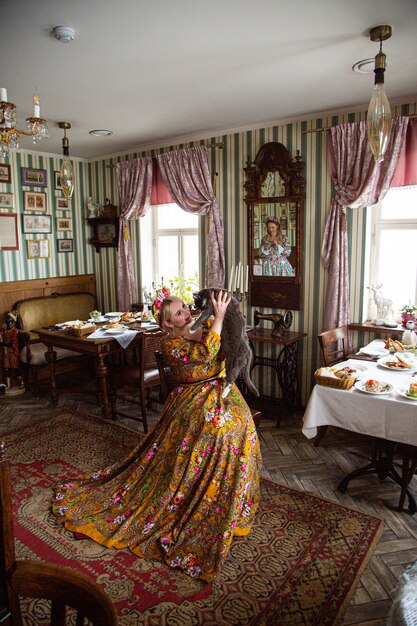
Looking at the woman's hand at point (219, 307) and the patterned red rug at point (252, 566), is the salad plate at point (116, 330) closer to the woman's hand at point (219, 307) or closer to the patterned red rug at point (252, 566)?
the patterned red rug at point (252, 566)

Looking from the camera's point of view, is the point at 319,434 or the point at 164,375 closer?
the point at 164,375

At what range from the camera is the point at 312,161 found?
423cm

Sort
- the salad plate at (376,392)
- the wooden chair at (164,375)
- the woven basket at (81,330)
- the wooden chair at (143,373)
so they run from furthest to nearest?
1. the woven basket at (81,330)
2. the wooden chair at (143,373)
3. the wooden chair at (164,375)
4. the salad plate at (376,392)

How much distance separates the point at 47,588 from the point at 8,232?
5015 mm

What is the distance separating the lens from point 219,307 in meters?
2.44

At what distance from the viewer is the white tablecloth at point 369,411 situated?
2543 millimetres

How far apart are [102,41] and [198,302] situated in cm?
162

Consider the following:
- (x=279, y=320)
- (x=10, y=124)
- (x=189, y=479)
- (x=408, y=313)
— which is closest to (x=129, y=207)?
(x=279, y=320)

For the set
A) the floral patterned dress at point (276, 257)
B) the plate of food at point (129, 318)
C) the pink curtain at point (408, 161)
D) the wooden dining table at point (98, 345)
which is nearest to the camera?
the pink curtain at point (408, 161)

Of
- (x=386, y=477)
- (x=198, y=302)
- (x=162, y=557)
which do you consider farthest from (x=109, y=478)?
(x=386, y=477)

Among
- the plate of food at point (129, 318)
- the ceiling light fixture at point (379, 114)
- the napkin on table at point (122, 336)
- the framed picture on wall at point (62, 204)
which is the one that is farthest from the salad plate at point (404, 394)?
the framed picture on wall at point (62, 204)

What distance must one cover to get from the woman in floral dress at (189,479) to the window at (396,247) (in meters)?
2.30

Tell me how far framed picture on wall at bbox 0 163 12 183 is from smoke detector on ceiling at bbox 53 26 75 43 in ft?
10.3

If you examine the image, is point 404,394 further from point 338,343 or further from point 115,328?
point 115,328
